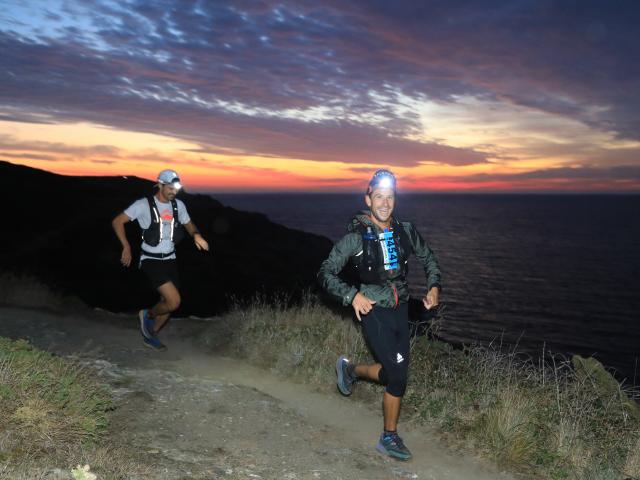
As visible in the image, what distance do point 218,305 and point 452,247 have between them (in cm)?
6953

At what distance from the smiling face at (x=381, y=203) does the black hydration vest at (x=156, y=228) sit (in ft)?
12.0

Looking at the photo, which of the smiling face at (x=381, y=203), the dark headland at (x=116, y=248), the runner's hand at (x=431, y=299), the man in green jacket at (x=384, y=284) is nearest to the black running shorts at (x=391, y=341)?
the man in green jacket at (x=384, y=284)

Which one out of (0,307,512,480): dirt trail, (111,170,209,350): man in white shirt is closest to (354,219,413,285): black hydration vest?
(0,307,512,480): dirt trail

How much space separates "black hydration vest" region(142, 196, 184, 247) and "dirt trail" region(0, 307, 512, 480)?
1.81 meters

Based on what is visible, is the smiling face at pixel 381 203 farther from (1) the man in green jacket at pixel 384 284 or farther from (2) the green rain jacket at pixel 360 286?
(2) the green rain jacket at pixel 360 286

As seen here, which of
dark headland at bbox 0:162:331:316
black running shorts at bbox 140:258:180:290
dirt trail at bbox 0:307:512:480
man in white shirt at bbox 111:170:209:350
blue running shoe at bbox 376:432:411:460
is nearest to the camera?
dirt trail at bbox 0:307:512:480

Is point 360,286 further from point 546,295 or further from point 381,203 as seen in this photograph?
point 546,295

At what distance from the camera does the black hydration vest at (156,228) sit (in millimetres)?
7496

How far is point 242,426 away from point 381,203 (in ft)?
8.99

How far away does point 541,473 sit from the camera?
4980 millimetres

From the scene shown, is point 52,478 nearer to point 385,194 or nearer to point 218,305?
point 385,194

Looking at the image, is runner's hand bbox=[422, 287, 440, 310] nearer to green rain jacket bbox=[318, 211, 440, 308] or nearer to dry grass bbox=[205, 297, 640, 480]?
green rain jacket bbox=[318, 211, 440, 308]

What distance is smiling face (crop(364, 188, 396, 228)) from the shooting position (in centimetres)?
514

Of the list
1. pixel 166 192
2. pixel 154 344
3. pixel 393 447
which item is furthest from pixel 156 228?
pixel 393 447
